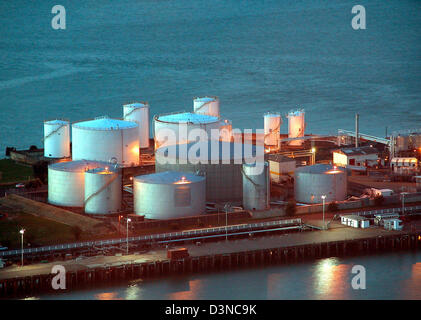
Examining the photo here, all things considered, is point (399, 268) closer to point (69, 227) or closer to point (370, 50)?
point (69, 227)

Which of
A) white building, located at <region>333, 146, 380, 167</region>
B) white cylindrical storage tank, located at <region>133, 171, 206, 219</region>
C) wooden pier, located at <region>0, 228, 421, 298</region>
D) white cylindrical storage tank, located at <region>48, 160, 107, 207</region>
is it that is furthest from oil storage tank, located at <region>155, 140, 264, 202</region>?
white building, located at <region>333, 146, 380, 167</region>

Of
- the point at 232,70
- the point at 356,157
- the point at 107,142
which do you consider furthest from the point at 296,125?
the point at 232,70

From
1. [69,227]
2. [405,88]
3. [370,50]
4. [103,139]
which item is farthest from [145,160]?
[370,50]

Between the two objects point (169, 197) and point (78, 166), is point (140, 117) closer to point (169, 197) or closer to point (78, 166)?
point (78, 166)

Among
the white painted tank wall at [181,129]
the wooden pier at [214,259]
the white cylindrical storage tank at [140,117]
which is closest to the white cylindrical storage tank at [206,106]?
the white cylindrical storage tank at [140,117]

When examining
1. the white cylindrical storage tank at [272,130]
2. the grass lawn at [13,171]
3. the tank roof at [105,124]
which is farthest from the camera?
the white cylindrical storage tank at [272,130]

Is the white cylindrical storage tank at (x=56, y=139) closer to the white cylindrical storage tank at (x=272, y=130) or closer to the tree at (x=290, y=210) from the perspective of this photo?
the white cylindrical storage tank at (x=272, y=130)
